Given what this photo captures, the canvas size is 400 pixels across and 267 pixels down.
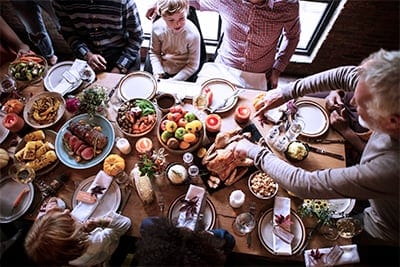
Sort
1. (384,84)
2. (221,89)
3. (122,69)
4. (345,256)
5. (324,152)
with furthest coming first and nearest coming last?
(122,69)
(221,89)
(324,152)
(345,256)
(384,84)

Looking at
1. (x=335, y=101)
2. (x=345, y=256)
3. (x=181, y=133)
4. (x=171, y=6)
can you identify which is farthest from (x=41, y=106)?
(x=345, y=256)

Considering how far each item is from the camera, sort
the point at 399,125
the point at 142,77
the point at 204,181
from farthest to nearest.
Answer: the point at 142,77 < the point at 204,181 < the point at 399,125

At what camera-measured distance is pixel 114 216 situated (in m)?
1.65

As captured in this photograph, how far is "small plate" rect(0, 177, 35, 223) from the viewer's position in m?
1.73

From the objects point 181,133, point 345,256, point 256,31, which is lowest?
point 345,256

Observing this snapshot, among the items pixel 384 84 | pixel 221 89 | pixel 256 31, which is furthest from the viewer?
pixel 256 31

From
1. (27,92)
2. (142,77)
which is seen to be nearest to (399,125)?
(142,77)

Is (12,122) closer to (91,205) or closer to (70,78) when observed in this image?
(70,78)

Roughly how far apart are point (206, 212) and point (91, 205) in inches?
22.8

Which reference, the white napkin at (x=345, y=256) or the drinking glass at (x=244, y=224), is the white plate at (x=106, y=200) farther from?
the white napkin at (x=345, y=256)

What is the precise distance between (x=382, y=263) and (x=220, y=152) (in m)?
1.04

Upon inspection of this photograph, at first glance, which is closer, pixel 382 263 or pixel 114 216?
pixel 114 216

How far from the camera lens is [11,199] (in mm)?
1766

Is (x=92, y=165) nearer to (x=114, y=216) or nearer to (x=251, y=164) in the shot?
(x=114, y=216)
